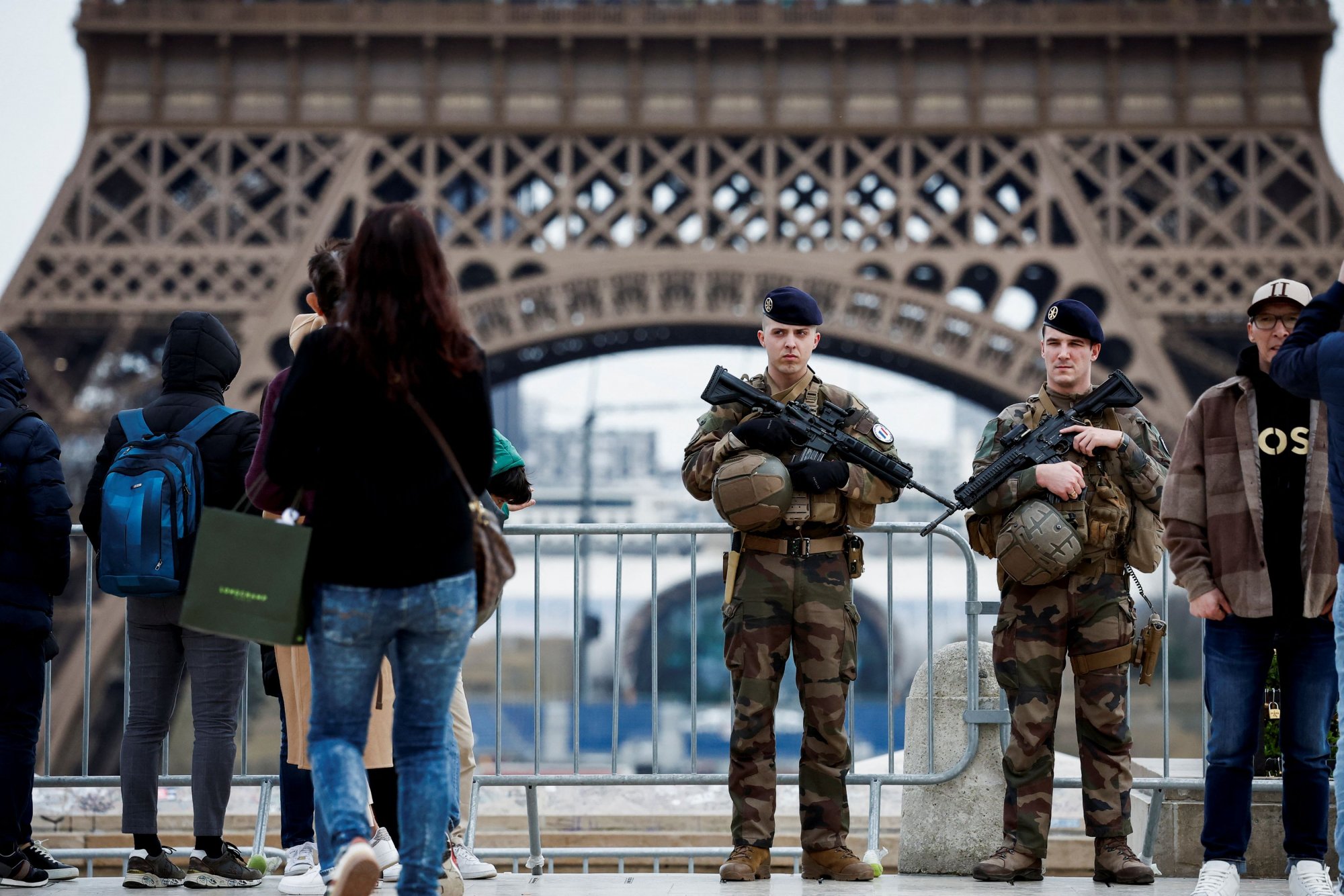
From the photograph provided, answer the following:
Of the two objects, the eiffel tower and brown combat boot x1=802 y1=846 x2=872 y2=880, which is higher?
the eiffel tower

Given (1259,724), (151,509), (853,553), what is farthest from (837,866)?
(151,509)

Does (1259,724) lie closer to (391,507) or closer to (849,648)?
(849,648)

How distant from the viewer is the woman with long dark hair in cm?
303

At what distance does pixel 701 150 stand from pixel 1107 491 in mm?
15002

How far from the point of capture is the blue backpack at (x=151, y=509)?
420 cm

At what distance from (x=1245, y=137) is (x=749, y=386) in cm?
1632

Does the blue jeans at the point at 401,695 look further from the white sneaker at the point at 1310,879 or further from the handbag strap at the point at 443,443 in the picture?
the white sneaker at the point at 1310,879

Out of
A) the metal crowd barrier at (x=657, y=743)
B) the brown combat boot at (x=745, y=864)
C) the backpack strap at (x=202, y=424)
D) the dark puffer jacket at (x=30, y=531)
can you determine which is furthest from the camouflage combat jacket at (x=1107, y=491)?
the dark puffer jacket at (x=30, y=531)

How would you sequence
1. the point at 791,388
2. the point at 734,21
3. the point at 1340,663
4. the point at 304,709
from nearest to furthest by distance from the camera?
the point at 1340,663
the point at 304,709
the point at 791,388
the point at 734,21

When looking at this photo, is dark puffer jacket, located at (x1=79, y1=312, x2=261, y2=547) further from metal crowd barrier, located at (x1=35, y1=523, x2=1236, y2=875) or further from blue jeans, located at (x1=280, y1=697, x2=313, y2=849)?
metal crowd barrier, located at (x1=35, y1=523, x2=1236, y2=875)

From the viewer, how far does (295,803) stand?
4.54m

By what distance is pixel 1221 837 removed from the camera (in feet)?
13.8

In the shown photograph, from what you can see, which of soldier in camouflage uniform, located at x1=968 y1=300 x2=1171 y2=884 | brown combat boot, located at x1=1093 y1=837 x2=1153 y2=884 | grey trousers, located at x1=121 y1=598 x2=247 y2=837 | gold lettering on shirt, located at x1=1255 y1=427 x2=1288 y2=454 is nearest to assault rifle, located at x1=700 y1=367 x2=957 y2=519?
soldier in camouflage uniform, located at x1=968 y1=300 x2=1171 y2=884

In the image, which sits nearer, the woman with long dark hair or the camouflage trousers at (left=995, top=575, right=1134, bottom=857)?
the woman with long dark hair
